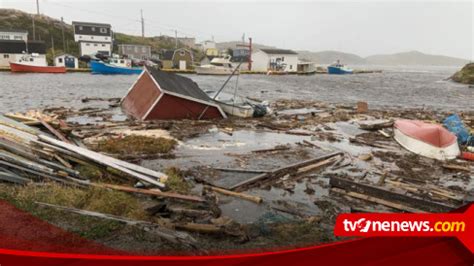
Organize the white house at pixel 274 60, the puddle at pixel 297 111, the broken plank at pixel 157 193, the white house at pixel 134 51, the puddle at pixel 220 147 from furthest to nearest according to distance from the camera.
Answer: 1. the white house at pixel 274 60
2. the white house at pixel 134 51
3. the puddle at pixel 297 111
4. the puddle at pixel 220 147
5. the broken plank at pixel 157 193

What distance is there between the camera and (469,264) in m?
2.90

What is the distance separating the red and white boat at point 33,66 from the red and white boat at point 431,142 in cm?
5752

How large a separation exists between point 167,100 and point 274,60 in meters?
75.2

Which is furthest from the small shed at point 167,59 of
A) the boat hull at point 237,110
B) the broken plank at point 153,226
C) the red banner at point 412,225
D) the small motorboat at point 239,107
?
the red banner at point 412,225

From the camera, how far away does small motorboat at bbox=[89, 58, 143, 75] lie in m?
58.1

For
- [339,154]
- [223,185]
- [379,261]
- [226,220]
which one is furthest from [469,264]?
[339,154]

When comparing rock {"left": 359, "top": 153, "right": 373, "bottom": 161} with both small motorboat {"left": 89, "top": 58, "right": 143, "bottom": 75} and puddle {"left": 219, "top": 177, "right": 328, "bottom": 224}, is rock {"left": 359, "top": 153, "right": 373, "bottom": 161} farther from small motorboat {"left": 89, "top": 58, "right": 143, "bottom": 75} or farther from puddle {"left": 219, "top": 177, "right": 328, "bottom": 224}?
small motorboat {"left": 89, "top": 58, "right": 143, "bottom": 75}

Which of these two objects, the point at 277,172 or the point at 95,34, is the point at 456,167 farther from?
the point at 95,34

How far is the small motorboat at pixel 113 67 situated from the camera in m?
58.1

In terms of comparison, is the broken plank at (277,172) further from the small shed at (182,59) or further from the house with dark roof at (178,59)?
the house with dark roof at (178,59)

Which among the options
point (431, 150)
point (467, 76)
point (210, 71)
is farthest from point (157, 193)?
point (467, 76)

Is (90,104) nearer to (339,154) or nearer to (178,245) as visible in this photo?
(339,154)

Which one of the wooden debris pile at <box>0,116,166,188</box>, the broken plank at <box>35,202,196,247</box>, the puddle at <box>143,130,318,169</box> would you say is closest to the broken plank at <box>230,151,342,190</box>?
the puddle at <box>143,130,318,169</box>

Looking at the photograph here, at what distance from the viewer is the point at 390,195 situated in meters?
8.58
